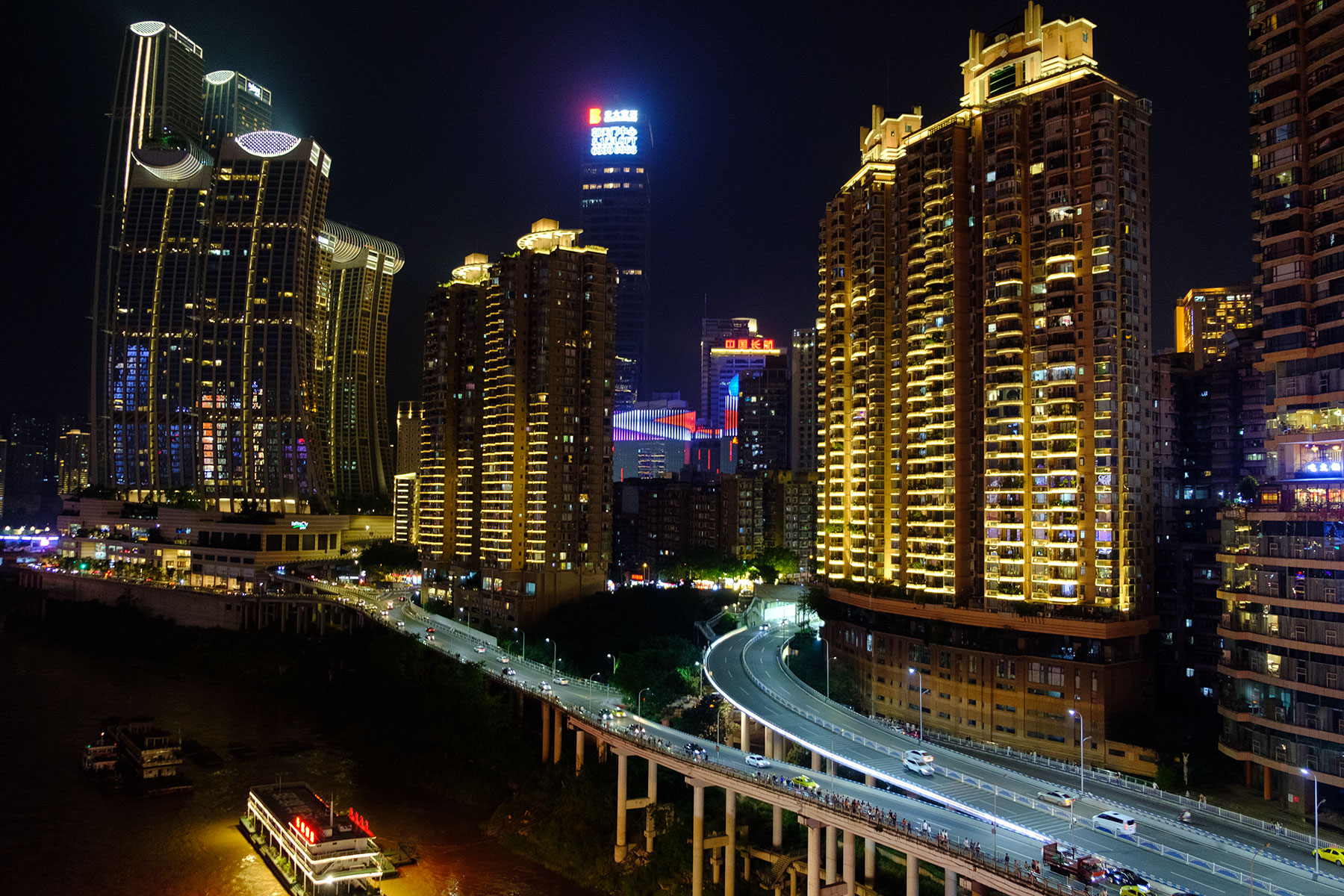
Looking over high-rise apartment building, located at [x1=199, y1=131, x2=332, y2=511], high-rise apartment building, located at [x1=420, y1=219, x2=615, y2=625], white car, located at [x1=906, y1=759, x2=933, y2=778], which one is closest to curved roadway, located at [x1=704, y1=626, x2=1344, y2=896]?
white car, located at [x1=906, y1=759, x2=933, y2=778]

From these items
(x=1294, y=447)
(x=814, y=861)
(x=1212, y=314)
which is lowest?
(x=814, y=861)

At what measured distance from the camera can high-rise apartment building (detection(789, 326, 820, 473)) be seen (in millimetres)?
188750

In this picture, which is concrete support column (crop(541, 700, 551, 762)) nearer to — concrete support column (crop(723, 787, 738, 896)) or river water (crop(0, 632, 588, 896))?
river water (crop(0, 632, 588, 896))

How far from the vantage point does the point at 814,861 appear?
46.8m

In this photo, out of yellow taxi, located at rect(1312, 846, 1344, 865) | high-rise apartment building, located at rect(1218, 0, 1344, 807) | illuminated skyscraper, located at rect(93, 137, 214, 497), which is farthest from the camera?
illuminated skyscraper, located at rect(93, 137, 214, 497)

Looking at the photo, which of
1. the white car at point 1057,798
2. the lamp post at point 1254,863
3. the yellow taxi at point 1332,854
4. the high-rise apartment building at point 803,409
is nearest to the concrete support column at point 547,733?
the white car at point 1057,798

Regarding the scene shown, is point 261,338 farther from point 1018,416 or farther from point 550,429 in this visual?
point 1018,416

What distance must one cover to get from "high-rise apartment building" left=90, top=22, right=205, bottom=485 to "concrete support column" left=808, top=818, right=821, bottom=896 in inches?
6722

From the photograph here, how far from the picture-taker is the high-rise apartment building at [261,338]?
173625 millimetres

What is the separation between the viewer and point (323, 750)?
83.7m

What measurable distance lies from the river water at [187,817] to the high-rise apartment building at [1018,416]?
34931mm

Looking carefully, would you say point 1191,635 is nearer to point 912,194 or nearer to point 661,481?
point 912,194

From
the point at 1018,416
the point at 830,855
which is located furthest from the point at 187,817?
the point at 1018,416

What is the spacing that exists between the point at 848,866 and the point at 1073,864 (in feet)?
39.2
